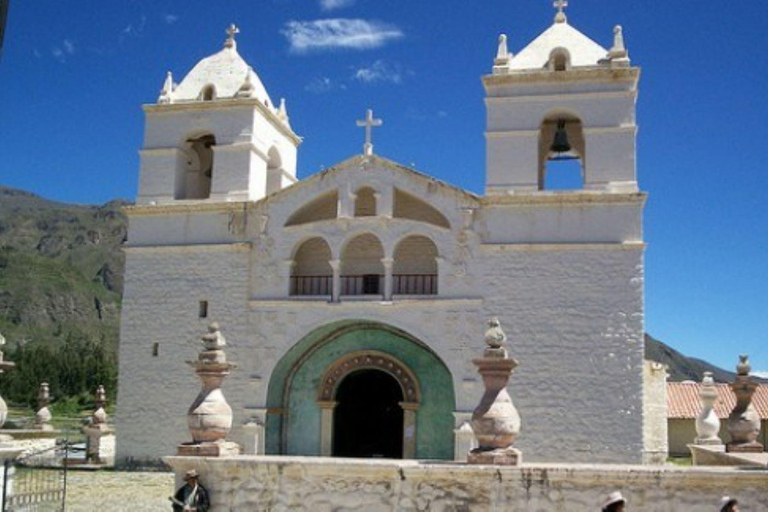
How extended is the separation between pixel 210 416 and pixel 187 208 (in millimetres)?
11836

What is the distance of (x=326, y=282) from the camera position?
21.4 m

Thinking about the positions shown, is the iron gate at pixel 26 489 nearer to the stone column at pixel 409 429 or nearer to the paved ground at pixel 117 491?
the paved ground at pixel 117 491

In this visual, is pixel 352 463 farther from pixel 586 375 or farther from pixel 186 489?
pixel 586 375

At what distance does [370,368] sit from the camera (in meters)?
20.6

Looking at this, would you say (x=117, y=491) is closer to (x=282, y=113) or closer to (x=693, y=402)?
(x=282, y=113)

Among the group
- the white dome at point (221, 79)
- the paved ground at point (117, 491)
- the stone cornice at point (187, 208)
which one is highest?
the white dome at point (221, 79)

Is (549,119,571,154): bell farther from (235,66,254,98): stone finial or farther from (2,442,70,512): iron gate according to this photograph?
(2,442,70,512): iron gate

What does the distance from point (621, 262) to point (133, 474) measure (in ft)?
37.6

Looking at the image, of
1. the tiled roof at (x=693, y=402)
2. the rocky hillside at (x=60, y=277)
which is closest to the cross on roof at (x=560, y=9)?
the tiled roof at (x=693, y=402)

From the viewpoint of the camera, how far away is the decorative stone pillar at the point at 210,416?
411 inches

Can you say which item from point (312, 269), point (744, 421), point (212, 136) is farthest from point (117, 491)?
point (744, 421)

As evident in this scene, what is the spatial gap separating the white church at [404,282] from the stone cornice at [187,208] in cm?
5

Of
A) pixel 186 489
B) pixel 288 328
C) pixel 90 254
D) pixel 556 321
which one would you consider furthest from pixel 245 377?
pixel 90 254

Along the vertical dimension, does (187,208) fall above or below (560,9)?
below
